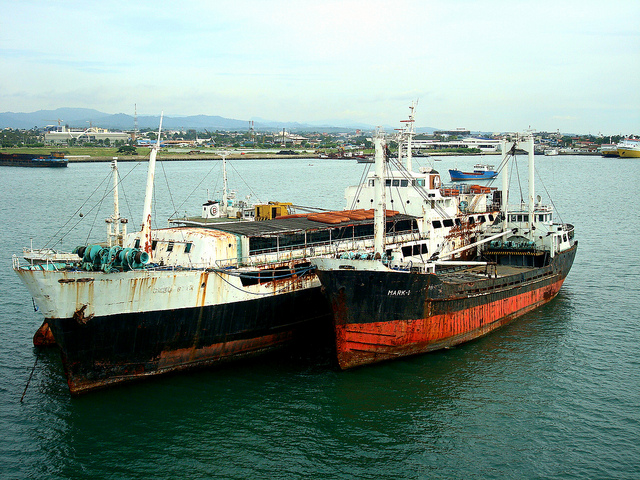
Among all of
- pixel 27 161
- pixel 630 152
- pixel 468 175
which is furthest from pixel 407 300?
pixel 630 152

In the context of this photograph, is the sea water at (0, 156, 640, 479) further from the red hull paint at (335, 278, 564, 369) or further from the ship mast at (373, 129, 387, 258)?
the ship mast at (373, 129, 387, 258)

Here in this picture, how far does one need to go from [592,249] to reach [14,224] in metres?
58.3

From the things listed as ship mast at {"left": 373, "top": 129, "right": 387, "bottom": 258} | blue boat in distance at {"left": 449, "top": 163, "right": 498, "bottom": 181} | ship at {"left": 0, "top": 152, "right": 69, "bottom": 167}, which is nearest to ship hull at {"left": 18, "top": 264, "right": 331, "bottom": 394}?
ship mast at {"left": 373, "top": 129, "right": 387, "bottom": 258}

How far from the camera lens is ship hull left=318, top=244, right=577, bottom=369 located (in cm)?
2422

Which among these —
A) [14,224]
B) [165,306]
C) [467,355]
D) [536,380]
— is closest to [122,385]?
[165,306]

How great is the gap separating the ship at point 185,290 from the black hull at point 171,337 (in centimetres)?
4

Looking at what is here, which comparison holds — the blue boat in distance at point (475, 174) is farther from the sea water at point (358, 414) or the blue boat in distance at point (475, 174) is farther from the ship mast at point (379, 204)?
the ship mast at point (379, 204)

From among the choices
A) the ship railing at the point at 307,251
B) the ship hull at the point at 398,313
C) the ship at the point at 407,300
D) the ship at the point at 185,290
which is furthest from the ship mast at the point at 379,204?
the ship railing at the point at 307,251

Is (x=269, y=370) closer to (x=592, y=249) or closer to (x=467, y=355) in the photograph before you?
(x=467, y=355)

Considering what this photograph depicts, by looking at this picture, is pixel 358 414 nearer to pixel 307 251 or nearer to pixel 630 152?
pixel 307 251

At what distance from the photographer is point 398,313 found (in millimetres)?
25062

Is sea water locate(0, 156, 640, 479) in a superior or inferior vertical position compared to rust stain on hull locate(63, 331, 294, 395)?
inferior

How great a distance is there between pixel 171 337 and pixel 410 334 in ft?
36.0

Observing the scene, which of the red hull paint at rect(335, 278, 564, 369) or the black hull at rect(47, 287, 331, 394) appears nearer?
the black hull at rect(47, 287, 331, 394)
